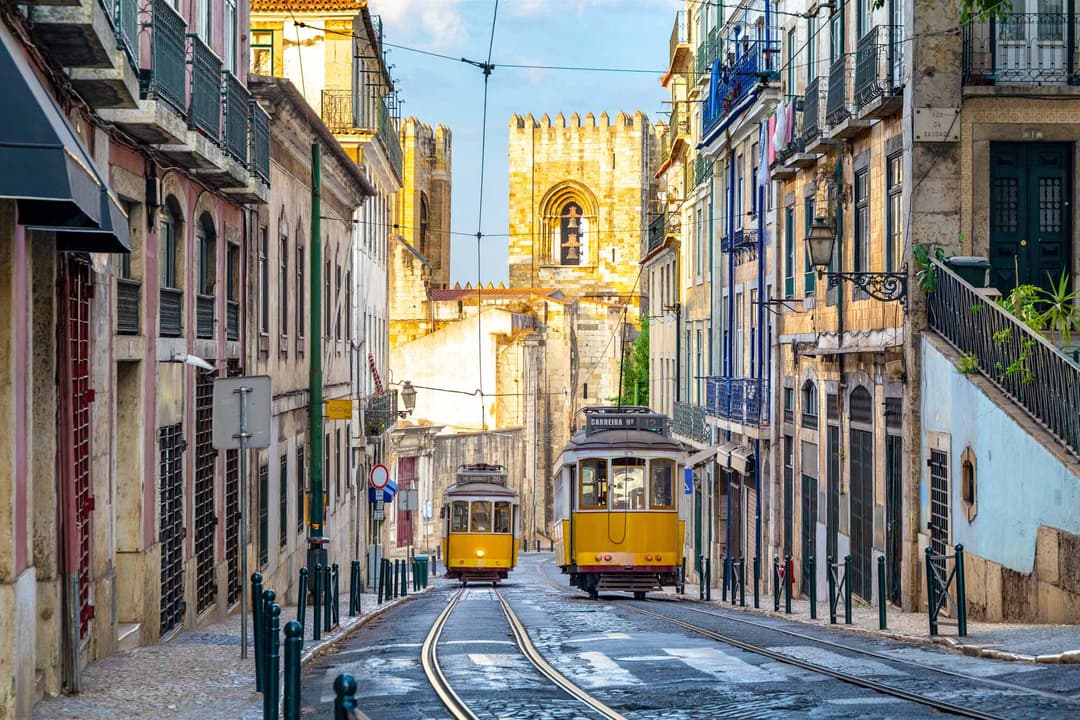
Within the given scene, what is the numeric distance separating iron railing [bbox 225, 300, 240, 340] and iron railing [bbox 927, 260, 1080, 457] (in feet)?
30.2

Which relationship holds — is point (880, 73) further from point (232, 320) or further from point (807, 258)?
point (232, 320)

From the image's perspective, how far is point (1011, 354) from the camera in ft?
57.4

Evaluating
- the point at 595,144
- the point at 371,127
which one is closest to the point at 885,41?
the point at 371,127

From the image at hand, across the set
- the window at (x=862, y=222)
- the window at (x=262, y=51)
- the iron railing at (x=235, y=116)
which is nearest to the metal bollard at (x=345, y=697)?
the iron railing at (x=235, y=116)

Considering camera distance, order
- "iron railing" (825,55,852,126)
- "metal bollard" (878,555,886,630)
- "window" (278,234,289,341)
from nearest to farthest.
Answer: "metal bollard" (878,555,886,630) → "iron railing" (825,55,852,126) → "window" (278,234,289,341)

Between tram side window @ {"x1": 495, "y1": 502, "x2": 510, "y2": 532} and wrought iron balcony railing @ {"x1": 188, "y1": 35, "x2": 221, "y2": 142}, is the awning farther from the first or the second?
tram side window @ {"x1": 495, "y1": 502, "x2": 510, "y2": 532}

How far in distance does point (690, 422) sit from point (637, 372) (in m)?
31.0

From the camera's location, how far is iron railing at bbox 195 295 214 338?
1903 cm

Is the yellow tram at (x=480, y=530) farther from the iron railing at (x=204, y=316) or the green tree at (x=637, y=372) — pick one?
the green tree at (x=637, y=372)

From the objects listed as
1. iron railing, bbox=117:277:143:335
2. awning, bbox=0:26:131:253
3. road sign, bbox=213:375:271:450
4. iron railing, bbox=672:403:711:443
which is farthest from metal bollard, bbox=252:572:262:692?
iron railing, bbox=672:403:711:443

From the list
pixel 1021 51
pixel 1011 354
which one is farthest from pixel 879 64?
pixel 1011 354

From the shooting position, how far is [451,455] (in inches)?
2258

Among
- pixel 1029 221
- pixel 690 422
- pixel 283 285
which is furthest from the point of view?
pixel 690 422

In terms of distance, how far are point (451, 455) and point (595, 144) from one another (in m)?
44.1
